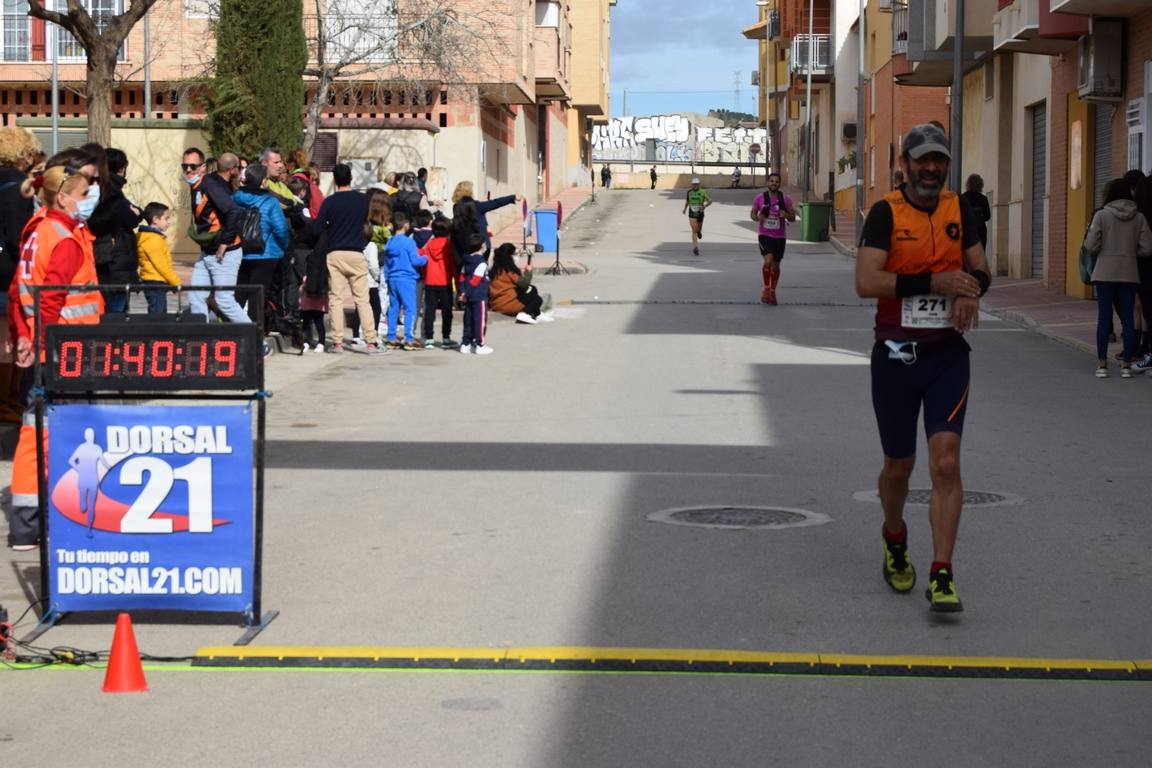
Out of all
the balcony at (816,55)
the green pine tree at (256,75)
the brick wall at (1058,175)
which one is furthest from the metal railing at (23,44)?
the balcony at (816,55)

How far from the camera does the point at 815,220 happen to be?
51938 mm

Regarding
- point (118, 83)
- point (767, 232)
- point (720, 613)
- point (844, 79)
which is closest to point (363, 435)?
point (720, 613)

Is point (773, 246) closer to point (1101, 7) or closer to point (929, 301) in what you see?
point (1101, 7)

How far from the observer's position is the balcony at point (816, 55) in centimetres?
7300

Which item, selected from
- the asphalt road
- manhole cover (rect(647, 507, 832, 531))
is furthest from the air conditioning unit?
manhole cover (rect(647, 507, 832, 531))

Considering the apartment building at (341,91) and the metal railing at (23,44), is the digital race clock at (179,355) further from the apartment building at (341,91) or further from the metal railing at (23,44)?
the metal railing at (23,44)

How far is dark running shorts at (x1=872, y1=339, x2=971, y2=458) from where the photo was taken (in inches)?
289

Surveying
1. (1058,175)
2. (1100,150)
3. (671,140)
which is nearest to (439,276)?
(1100,150)

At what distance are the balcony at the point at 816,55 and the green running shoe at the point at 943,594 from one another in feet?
220

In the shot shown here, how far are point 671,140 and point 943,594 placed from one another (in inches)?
4914

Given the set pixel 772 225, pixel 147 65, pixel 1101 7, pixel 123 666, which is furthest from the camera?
pixel 147 65

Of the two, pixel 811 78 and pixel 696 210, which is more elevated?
pixel 811 78

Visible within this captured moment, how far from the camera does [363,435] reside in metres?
13.0

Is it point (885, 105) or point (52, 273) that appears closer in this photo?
point (52, 273)
